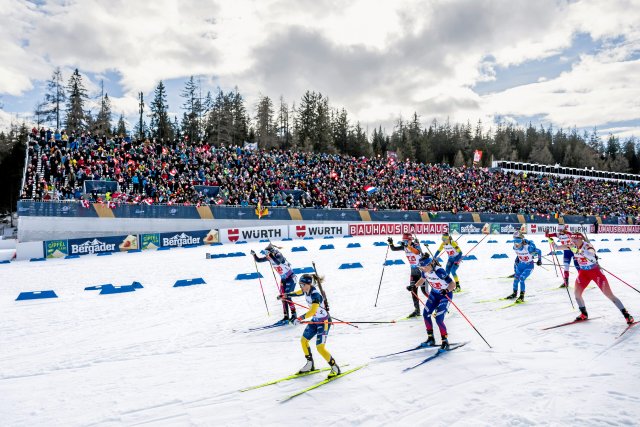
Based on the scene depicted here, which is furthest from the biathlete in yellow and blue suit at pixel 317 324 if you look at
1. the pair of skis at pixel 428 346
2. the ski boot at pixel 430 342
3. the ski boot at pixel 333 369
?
the ski boot at pixel 430 342

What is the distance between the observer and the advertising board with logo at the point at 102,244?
2514cm

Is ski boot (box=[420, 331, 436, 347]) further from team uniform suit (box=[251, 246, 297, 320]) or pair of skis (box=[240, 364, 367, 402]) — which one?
team uniform suit (box=[251, 246, 297, 320])

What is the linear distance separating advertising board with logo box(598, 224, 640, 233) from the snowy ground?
3849 centimetres

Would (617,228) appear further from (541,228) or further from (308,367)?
(308,367)

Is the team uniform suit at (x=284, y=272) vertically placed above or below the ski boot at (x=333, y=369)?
above

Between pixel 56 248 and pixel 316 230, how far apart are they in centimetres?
1832

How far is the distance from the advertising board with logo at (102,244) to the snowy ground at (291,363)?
35.7ft

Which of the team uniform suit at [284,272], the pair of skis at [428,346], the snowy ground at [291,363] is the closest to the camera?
the snowy ground at [291,363]

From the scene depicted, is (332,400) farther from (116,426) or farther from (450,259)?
(450,259)

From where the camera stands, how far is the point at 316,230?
33.8 m

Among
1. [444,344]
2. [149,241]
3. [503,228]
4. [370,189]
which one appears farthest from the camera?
[503,228]

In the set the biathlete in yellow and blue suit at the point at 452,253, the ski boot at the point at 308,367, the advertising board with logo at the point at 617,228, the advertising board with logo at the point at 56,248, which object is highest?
the biathlete in yellow and blue suit at the point at 452,253

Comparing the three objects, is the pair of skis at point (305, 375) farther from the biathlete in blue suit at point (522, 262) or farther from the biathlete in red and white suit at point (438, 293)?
the biathlete in blue suit at point (522, 262)

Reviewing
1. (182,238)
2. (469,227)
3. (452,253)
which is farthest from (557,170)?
(452,253)
